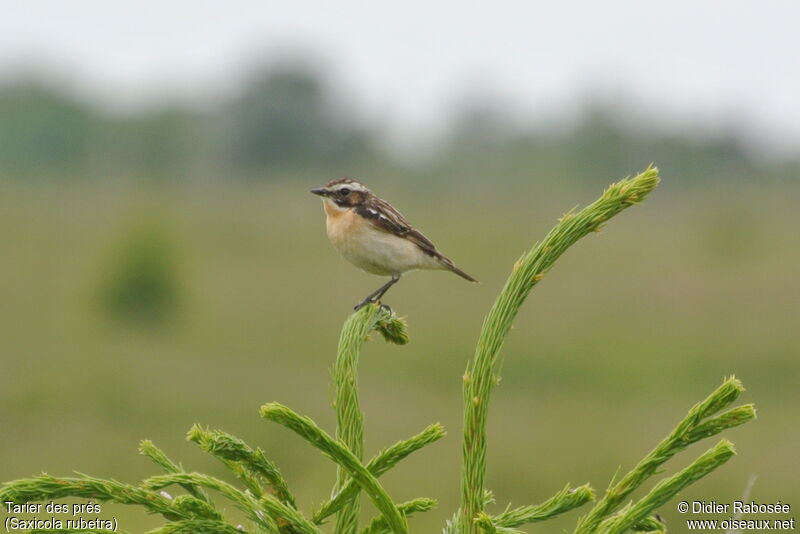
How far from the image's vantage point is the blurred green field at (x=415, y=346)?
84.0ft

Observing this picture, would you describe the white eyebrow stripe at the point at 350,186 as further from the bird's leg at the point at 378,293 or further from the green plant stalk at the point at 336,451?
the green plant stalk at the point at 336,451

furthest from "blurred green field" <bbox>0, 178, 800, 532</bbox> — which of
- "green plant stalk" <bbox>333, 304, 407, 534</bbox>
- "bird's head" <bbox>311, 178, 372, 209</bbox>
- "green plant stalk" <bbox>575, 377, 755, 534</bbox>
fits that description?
"green plant stalk" <bbox>575, 377, 755, 534</bbox>

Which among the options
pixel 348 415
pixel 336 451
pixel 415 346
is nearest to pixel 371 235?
pixel 348 415

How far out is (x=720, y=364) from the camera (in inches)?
1416

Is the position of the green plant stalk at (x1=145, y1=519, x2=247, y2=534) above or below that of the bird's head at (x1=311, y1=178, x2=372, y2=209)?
below

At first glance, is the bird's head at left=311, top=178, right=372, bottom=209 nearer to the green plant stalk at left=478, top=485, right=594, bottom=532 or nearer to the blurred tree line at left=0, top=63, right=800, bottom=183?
the green plant stalk at left=478, top=485, right=594, bottom=532

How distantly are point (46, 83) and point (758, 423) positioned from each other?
12727cm

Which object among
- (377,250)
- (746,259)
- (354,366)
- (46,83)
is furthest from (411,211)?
(46,83)

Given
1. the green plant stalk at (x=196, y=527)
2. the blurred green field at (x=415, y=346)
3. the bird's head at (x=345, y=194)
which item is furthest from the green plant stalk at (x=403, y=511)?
the blurred green field at (x=415, y=346)

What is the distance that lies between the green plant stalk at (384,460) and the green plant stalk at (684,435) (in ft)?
1.71

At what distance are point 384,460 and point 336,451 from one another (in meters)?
0.54

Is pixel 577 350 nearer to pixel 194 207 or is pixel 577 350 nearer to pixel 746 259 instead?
pixel 746 259

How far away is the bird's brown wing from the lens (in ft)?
27.0

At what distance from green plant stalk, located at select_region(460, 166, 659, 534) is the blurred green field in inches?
463
